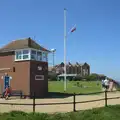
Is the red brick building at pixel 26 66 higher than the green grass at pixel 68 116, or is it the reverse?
the red brick building at pixel 26 66

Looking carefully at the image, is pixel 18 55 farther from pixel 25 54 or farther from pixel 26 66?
pixel 26 66

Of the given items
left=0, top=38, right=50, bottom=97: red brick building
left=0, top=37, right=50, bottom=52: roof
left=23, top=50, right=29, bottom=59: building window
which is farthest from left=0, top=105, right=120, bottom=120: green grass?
left=0, top=37, right=50, bottom=52: roof

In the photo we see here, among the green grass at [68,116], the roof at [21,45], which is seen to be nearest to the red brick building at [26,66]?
the roof at [21,45]

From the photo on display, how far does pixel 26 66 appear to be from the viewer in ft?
115

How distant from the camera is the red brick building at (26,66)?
34.7 meters

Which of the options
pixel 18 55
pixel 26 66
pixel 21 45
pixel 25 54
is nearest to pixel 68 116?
pixel 26 66

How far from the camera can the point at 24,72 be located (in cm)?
3478

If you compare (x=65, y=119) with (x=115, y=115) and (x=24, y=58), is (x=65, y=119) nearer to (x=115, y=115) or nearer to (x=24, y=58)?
(x=115, y=115)

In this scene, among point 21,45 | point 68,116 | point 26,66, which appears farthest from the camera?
point 21,45

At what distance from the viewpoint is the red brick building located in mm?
34656

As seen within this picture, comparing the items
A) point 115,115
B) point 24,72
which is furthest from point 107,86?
point 115,115

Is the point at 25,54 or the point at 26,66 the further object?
the point at 25,54

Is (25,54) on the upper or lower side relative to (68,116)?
upper

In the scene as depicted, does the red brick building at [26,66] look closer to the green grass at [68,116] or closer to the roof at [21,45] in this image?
the roof at [21,45]
